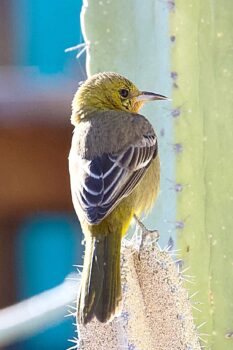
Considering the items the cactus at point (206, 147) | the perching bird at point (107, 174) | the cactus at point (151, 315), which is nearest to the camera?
the cactus at point (151, 315)

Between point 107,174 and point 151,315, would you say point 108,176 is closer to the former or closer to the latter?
point 107,174

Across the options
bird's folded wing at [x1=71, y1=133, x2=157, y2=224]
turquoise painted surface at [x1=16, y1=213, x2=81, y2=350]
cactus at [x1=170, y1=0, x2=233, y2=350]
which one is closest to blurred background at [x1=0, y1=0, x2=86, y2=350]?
turquoise painted surface at [x1=16, y1=213, x2=81, y2=350]

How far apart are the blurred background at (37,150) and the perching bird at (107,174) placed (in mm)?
2845

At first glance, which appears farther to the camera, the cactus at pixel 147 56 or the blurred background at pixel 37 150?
the blurred background at pixel 37 150

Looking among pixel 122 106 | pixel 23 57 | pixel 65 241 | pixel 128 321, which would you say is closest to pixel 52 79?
pixel 23 57

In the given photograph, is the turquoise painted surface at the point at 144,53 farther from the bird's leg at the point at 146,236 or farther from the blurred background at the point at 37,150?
the blurred background at the point at 37,150

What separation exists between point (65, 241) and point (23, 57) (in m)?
1.33

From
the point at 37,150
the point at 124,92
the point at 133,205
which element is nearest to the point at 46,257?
the point at 37,150

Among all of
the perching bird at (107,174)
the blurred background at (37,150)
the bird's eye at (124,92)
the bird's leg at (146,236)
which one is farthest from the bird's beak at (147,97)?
the blurred background at (37,150)

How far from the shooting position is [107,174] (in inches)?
151

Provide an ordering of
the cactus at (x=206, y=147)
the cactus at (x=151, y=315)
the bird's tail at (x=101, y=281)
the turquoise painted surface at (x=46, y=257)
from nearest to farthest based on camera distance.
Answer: the cactus at (x=151, y=315)
the bird's tail at (x=101, y=281)
the cactus at (x=206, y=147)
the turquoise painted surface at (x=46, y=257)

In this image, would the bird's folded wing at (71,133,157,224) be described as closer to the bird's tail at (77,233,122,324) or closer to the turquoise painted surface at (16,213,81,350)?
the bird's tail at (77,233,122,324)

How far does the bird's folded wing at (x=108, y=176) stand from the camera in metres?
3.66

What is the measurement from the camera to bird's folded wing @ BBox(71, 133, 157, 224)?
12.0ft
